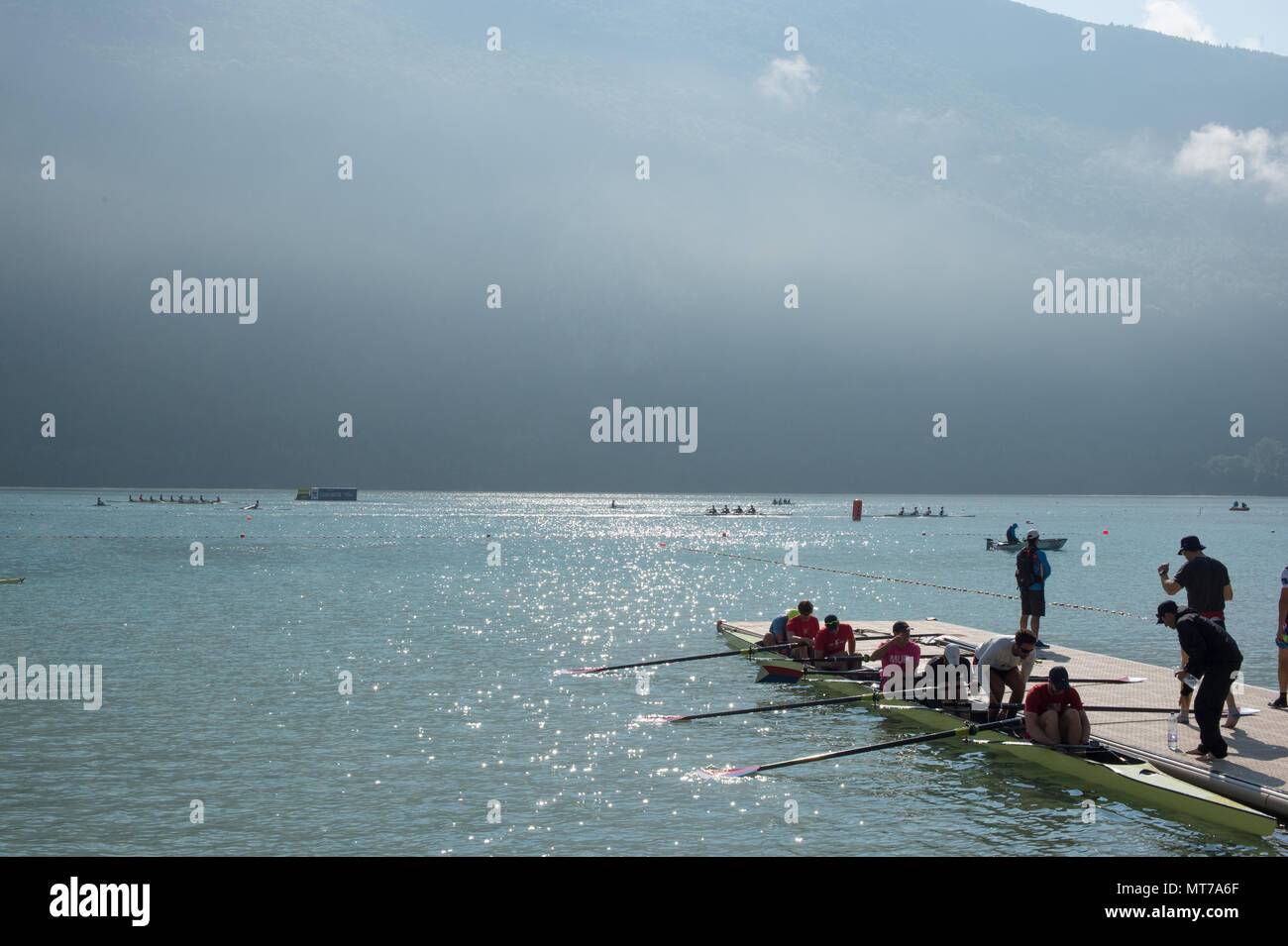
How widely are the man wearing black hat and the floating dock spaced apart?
2.13 feet

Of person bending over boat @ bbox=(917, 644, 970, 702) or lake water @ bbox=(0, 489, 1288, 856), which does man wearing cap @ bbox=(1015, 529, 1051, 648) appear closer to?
person bending over boat @ bbox=(917, 644, 970, 702)

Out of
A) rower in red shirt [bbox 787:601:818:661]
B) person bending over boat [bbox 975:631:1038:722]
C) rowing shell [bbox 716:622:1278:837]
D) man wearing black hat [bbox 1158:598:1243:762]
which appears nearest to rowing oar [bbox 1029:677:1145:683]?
rowing shell [bbox 716:622:1278:837]

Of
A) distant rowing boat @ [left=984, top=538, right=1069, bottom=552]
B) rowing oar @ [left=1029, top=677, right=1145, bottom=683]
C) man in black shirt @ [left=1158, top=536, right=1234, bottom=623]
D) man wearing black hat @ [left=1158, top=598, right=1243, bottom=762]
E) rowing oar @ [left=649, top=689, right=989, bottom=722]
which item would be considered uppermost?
man in black shirt @ [left=1158, top=536, right=1234, bottom=623]

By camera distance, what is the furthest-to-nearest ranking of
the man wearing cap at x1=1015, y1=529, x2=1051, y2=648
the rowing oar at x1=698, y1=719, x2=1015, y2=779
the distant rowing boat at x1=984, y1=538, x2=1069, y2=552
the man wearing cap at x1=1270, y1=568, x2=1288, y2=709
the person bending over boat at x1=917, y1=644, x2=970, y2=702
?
the distant rowing boat at x1=984, y1=538, x2=1069, y2=552 < the man wearing cap at x1=1015, y1=529, x2=1051, y2=648 < the person bending over boat at x1=917, y1=644, x2=970, y2=702 < the man wearing cap at x1=1270, y1=568, x2=1288, y2=709 < the rowing oar at x1=698, y1=719, x2=1015, y2=779

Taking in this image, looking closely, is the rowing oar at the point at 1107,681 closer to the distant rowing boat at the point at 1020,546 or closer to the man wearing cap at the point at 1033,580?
the man wearing cap at the point at 1033,580

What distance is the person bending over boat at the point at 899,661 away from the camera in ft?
72.8

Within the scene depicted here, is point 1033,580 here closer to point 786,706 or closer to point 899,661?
point 899,661

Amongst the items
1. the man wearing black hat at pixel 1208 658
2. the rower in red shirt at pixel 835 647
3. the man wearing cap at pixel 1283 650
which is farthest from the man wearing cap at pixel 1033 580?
the man wearing black hat at pixel 1208 658

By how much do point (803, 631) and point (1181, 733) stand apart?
11.3 metres

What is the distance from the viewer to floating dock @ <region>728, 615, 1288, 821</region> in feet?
47.5

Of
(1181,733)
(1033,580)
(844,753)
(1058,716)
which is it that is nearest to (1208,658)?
(1058,716)

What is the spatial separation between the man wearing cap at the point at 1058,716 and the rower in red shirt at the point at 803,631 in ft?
31.2

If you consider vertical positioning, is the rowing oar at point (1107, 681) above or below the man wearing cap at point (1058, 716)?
below
